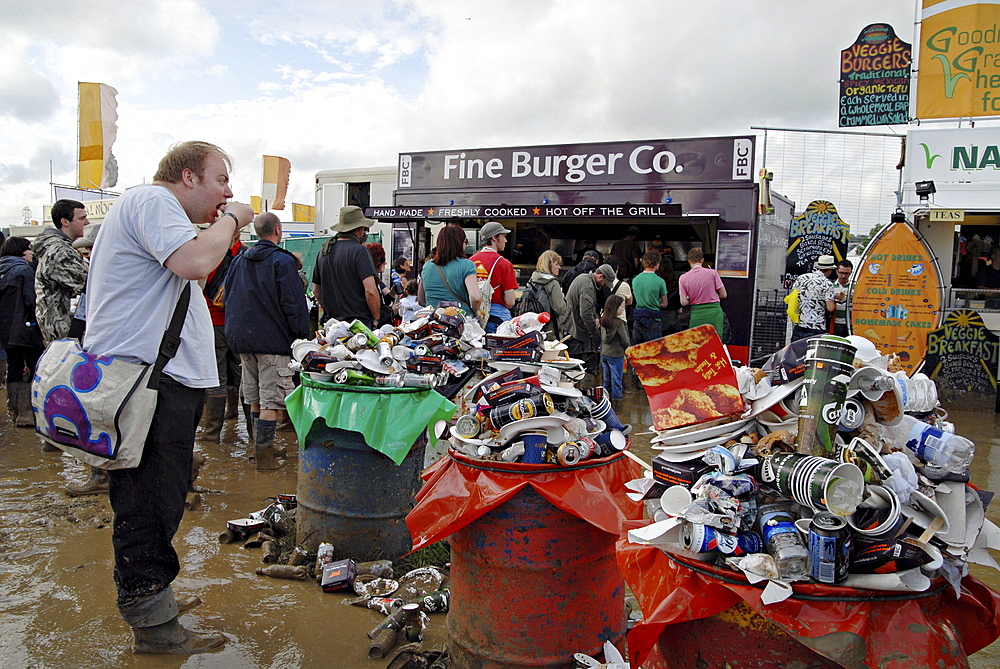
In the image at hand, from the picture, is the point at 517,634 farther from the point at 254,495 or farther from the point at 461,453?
the point at 254,495

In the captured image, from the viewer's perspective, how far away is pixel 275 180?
23.7m

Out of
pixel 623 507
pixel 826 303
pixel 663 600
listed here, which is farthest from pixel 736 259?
pixel 663 600

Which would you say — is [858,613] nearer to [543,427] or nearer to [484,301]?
[543,427]

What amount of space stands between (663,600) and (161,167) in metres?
2.44

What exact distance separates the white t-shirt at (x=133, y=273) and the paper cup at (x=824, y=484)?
220 centimetres

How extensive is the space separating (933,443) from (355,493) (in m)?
2.61

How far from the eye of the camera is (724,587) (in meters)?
1.82

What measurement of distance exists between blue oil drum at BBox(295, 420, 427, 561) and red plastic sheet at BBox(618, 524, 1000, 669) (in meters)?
1.87

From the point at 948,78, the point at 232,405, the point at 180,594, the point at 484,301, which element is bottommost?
the point at 180,594

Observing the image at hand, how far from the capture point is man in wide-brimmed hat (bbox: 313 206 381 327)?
5.43m

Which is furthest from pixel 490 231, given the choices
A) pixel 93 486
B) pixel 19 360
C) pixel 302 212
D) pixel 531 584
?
pixel 302 212

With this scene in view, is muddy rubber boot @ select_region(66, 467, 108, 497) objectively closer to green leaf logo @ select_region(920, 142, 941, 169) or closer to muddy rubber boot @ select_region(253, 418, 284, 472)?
muddy rubber boot @ select_region(253, 418, 284, 472)

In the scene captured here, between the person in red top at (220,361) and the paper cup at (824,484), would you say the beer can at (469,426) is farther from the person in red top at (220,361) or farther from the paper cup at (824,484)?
the person in red top at (220,361)

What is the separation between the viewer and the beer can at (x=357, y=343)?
12.6 feet
